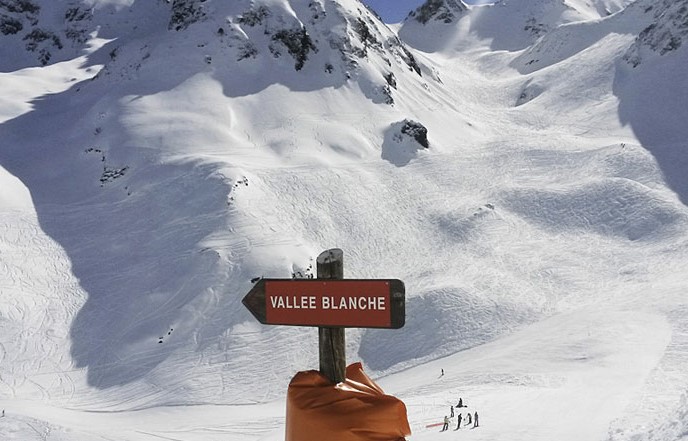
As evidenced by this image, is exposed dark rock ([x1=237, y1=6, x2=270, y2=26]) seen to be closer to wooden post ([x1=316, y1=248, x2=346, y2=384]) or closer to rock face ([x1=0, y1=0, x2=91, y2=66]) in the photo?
rock face ([x1=0, y1=0, x2=91, y2=66])

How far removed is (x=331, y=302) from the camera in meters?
4.98

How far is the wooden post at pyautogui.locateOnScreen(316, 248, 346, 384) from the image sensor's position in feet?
16.7

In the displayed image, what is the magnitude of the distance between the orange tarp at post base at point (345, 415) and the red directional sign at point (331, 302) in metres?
0.63

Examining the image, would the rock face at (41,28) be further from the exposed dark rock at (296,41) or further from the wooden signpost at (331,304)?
the wooden signpost at (331,304)

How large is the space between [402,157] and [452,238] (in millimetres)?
12107

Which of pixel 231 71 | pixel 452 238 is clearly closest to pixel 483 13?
pixel 231 71

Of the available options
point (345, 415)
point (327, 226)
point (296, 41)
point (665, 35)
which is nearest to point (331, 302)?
point (345, 415)

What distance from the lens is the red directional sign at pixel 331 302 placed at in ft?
15.8

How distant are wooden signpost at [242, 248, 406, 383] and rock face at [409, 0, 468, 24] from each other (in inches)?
5286

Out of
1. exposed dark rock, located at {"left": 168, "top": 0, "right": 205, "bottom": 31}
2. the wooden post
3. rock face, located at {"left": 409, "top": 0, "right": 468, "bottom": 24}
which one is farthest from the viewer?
rock face, located at {"left": 409, "top": 0, "right": 468, "bottom": 24}

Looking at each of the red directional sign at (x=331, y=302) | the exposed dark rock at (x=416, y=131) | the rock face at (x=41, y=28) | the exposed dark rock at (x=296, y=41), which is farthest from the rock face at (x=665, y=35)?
the rock face at (x=41, y=28)

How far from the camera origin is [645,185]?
46.8 m

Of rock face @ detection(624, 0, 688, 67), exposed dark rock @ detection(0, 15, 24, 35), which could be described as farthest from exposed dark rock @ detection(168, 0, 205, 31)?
rock face @ detection(624, 0, 688, 67)

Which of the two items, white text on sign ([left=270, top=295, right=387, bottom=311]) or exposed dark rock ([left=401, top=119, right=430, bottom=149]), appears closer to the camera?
white text on sign ([left=270, top=295, right=387, bottom=311])
